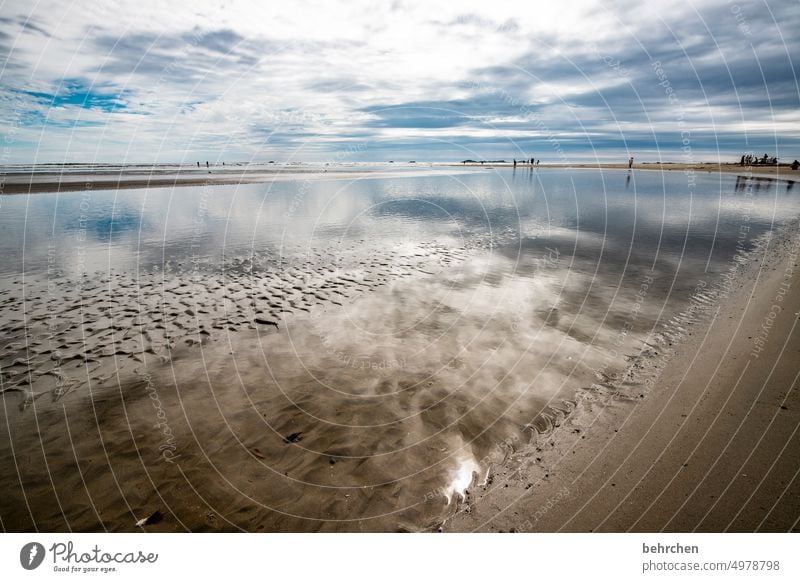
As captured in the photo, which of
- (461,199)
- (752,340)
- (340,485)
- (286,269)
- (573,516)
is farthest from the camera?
(461,199)

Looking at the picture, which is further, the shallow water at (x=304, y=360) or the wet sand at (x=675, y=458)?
the shallow water at (x=304, y=360)

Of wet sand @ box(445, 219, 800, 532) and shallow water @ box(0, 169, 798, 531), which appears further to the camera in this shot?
shallow water @ box(0, 169, 798, 531)

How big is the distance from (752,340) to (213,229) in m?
28.6

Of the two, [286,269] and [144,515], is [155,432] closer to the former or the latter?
[144,515]

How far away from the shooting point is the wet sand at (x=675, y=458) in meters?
5.91

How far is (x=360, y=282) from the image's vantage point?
1652 centimetres

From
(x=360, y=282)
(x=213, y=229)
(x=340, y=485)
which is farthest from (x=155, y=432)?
(x=213, y=229)

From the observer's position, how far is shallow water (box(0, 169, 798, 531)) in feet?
21.9

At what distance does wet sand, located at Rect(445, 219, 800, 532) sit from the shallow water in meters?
0.54

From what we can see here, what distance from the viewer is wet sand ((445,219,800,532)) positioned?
5.91m

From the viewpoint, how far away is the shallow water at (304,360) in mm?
6668

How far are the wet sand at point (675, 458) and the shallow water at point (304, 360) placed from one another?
54 cm

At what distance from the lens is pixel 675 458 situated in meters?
7.00

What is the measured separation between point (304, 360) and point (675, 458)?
8.80 metres
